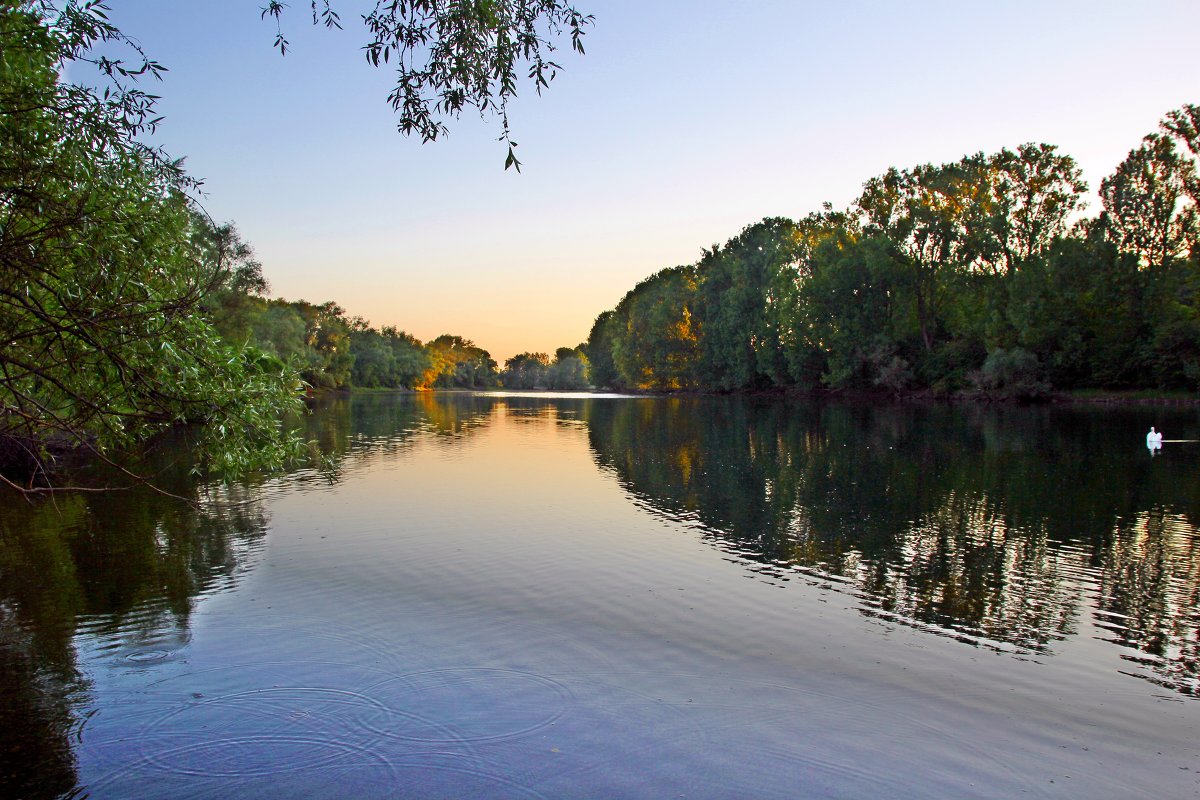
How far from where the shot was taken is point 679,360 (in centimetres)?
11719

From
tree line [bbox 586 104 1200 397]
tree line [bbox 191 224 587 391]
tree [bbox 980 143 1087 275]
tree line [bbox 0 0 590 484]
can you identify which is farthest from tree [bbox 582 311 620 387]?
tree line [bbox 0 0 590 484]

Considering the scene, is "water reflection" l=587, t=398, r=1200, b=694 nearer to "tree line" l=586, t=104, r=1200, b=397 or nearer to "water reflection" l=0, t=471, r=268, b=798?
"water reflection" l=0, t=471, r=268, b=798

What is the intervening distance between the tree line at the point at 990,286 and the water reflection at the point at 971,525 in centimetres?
3486

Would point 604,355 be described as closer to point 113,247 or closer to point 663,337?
point 663,337

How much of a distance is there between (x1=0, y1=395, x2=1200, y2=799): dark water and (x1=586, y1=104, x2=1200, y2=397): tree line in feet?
172

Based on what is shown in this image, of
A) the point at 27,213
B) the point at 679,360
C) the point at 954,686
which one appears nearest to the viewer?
the point at 27,213

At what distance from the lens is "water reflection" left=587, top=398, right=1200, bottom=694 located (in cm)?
1054

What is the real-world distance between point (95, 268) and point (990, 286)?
255 ft

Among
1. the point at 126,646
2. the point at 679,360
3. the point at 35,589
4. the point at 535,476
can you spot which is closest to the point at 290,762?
the point at 126,646

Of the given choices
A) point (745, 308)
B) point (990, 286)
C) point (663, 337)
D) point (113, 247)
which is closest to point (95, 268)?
point (113, 247)

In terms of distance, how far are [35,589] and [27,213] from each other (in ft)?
26.4

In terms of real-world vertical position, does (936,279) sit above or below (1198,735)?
above

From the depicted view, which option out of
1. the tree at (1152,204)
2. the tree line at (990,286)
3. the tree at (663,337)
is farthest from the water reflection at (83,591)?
the tree at (663,337)

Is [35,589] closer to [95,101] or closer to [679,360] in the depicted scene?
[95,101]
